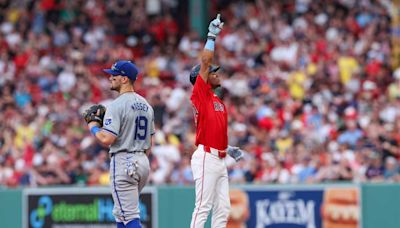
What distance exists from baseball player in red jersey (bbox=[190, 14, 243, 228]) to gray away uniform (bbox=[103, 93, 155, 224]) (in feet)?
2.27

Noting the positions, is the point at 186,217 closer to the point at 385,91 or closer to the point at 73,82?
the point at 385,91

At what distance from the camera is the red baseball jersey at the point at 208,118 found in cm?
1044

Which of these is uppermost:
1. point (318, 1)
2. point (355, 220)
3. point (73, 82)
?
point (318, 1)

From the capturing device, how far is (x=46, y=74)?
2191 cm

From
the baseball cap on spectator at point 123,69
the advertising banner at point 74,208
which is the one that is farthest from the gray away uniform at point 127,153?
the advertising banner at point 74,208

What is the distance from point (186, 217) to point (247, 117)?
437 cm

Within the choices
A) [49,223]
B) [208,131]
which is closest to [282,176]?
[49,223]

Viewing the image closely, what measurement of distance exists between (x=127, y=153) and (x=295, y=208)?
201 inches

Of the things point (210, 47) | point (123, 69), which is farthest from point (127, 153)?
point (210, 47)

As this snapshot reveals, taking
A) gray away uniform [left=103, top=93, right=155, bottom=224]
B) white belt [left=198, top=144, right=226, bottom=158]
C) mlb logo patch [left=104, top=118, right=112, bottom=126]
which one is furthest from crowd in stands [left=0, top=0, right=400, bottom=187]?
mlb logo patch [left=104, top=118, right=112, bottom=126]

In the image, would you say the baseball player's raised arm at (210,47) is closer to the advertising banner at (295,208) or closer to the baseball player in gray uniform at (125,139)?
the baseball player in gray uniform at (125,139)

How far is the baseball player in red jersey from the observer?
10.4m

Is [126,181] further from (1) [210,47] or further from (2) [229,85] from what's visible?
(2) [229,85]

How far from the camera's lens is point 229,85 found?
66.4 feet
